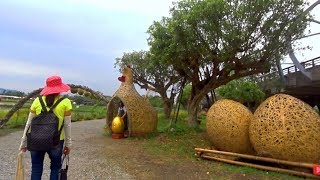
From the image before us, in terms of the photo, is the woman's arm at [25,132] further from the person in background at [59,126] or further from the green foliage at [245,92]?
the green foliage at [245,92]

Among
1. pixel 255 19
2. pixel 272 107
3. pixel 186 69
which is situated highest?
pixel 255 19

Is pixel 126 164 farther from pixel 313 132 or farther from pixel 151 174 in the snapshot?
pixel 313 132

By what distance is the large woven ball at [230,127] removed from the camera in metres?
9.55

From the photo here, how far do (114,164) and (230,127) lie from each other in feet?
10.4

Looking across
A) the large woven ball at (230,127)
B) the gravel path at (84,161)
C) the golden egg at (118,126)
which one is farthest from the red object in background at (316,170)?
the golden egg at (118,126)

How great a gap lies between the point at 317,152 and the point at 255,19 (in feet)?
19.3

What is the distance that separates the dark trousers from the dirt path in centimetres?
234

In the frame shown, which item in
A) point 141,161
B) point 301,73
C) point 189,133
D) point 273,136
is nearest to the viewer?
point 273,136

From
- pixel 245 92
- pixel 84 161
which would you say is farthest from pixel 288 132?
pixel 245 92

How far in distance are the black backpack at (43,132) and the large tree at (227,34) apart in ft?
28.5

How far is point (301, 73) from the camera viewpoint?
27797mm

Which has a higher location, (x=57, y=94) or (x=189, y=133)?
(x=57, y=94)

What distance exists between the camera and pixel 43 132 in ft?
15.5

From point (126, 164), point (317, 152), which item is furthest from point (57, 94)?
point (317, 152)
